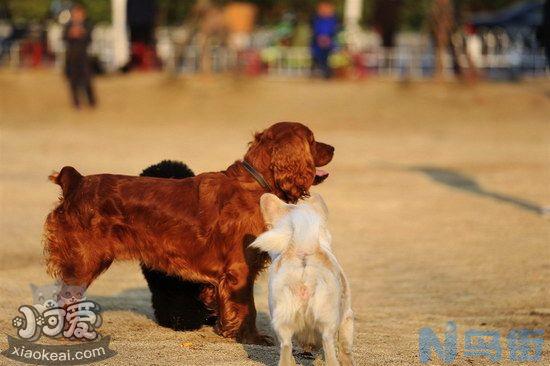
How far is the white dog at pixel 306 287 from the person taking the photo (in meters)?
6.12

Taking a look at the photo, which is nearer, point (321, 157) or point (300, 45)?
point (321, 157)

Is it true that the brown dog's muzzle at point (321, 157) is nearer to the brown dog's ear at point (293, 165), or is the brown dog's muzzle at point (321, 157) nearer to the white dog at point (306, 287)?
the brown dog's ear at point (293, 165)

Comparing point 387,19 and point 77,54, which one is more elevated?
point 387,19

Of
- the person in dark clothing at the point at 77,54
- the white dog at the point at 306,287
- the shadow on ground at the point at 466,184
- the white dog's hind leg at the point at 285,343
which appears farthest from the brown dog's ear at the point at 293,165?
the person in dark clothing at the point at 77,54

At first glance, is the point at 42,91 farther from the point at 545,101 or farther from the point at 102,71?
the point at 545,101

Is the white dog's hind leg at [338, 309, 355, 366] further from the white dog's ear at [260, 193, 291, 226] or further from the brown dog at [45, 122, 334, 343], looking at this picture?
the brown dog at [45, 122, 334, 343]

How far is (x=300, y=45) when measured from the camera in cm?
3091

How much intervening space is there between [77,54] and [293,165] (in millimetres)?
19057

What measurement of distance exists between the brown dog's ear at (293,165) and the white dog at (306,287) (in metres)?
0.72

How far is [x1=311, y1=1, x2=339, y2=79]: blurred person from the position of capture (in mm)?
27141

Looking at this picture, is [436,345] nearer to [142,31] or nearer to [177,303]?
[177,303]

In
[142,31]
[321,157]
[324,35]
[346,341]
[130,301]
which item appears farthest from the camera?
[142,31]

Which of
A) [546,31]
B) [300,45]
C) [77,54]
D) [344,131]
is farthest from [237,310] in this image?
[300,45]

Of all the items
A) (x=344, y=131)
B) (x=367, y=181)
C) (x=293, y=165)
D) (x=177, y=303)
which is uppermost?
(x=293, y=165)
